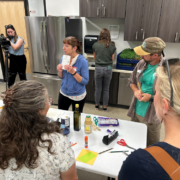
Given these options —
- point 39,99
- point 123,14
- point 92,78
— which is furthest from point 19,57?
point 39,99

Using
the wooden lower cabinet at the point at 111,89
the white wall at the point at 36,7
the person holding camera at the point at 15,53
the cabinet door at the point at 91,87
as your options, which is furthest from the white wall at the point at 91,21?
the person holding camera at the point at 15,53

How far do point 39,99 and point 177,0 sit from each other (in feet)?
9.80

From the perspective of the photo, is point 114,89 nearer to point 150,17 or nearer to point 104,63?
point 104,63

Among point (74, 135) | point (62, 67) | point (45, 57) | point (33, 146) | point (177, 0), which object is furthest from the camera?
point (45, 57)

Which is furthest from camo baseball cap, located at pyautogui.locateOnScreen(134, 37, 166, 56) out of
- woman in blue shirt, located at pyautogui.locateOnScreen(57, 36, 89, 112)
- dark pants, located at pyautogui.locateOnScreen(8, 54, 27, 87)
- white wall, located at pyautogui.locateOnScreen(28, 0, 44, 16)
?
white wall, located at pyautogui.locateOnScreen(28, 0, 44, 16)

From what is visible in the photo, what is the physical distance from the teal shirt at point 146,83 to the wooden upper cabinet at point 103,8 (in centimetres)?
178

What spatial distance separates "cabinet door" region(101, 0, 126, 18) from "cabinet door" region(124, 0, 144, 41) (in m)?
0.09

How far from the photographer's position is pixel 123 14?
3086 mm

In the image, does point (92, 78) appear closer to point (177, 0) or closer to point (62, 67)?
point (62, 67)

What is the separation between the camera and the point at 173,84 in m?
0.62

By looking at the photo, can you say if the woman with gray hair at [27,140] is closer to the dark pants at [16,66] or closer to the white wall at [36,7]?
the dark pants at [16,66]

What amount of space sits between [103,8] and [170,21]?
1217 millimetres

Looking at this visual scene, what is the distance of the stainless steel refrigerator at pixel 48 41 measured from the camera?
3176 mm

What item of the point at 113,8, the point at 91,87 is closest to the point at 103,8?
the point at 113,8
